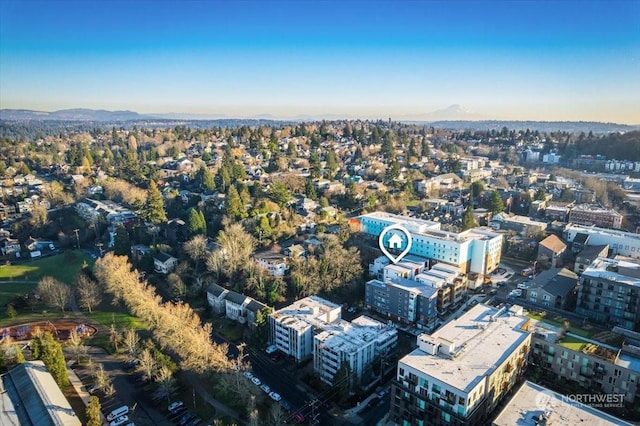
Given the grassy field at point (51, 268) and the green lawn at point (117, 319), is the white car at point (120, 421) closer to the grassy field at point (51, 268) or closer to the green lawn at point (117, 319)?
the green lawn at point (117, 319)

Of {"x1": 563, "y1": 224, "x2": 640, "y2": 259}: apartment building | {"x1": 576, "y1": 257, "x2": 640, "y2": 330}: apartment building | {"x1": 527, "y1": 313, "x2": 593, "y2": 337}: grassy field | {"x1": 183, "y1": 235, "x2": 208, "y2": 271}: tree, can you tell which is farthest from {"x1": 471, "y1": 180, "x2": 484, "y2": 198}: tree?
{"x1": 183, "y1": 235, "x2": 208, "y2": 271}: tree

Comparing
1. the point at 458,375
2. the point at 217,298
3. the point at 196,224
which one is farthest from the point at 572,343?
the point at 196,224

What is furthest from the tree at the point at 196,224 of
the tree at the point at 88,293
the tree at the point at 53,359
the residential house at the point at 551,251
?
the residential house at the point at 551,251

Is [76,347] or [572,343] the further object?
[76,347]

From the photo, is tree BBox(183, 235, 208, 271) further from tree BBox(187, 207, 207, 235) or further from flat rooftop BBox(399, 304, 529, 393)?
flat rooftop BBox(399, 304, 529, 393)

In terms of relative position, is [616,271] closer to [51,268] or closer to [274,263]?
[274,263]
